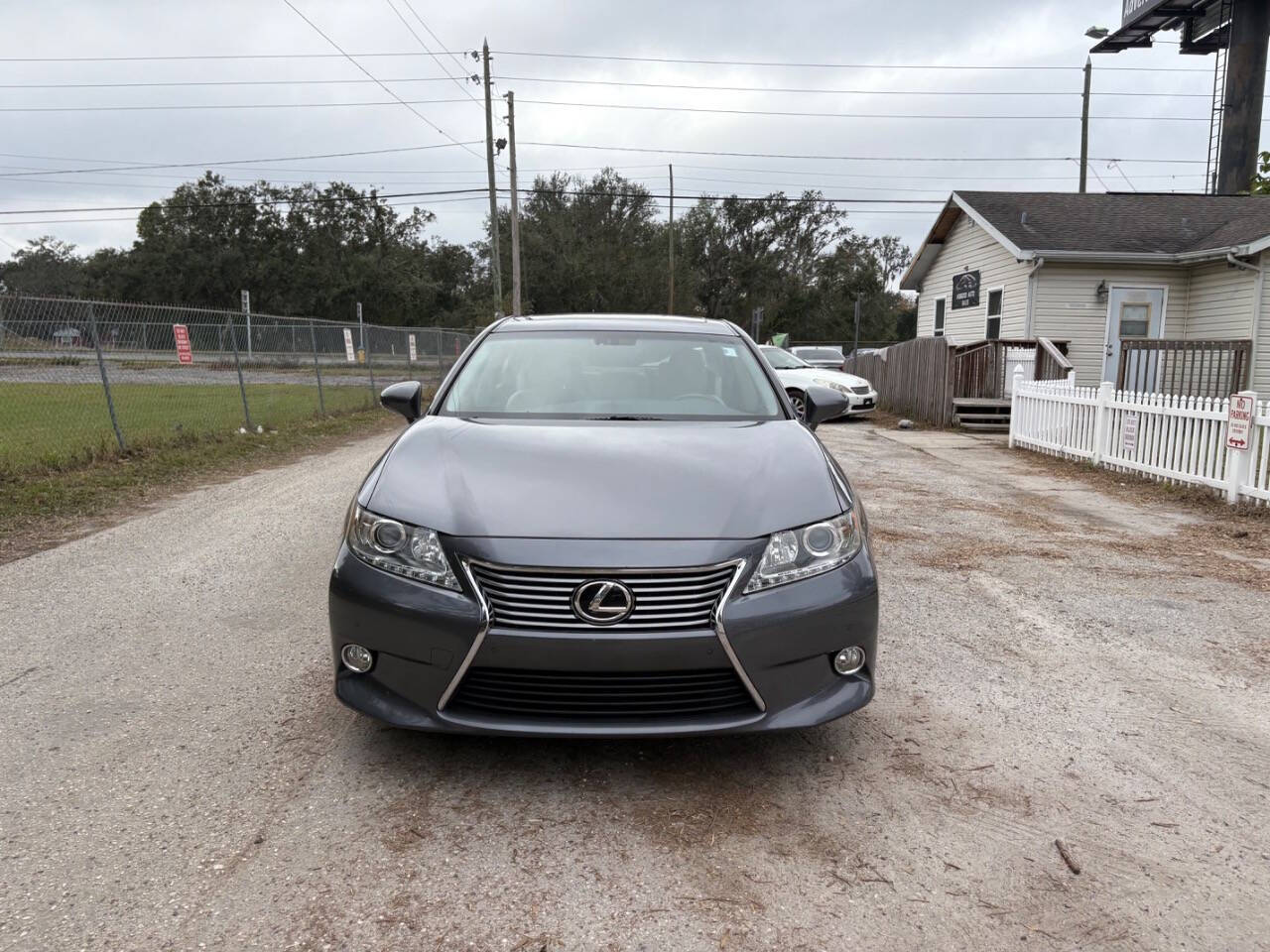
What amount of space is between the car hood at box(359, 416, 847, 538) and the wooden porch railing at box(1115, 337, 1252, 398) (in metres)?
12.2

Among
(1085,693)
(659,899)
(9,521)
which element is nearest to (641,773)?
(659,899)

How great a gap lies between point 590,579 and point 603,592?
0.17 feet

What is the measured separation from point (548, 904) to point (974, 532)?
5.49 meters

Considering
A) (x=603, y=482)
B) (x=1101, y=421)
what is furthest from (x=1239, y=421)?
(x=603, y=482)

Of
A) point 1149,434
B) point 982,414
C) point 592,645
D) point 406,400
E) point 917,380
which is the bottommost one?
point 982,414

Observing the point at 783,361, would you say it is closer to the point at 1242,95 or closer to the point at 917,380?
the point at 917,380

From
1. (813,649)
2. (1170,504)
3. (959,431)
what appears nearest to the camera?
(813,649)

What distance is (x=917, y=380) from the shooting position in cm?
1723

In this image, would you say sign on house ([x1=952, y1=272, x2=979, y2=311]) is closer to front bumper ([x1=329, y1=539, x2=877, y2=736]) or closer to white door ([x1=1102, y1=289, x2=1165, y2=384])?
white door ([x1=1102, y1=289, x2=1165, y2=384])

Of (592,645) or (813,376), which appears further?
(813,376)

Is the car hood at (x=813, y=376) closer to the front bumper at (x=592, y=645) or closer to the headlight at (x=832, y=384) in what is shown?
the headlight at (x=832, y=384)

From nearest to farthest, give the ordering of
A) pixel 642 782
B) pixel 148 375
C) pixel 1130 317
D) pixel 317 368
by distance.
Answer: pixel 642 782 < pixel 148 375 < pixel 317 368 < pixel 1130 317

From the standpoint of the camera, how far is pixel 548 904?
2242 millimetres

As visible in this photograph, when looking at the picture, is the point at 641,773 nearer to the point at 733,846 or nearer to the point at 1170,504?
the point at 733,846
